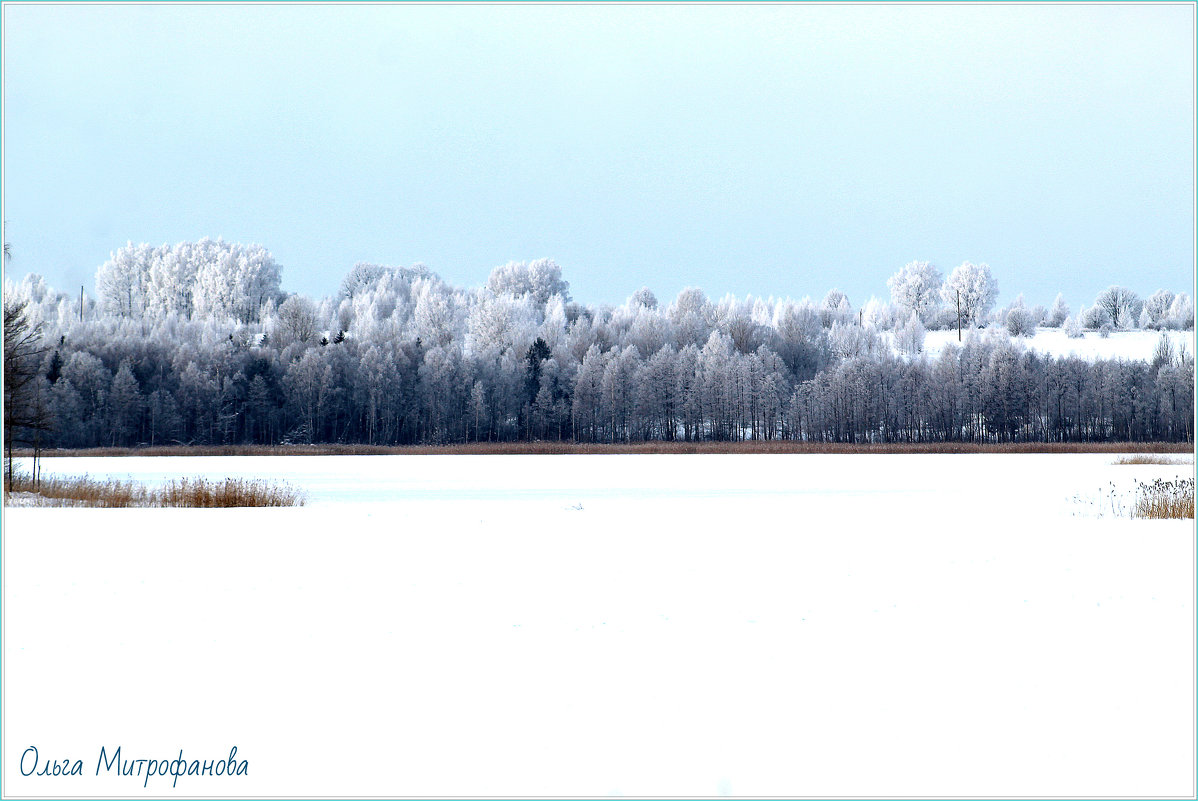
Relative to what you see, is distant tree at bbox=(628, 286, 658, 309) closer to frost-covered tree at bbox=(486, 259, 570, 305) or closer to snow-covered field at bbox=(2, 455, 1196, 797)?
frost-covered tree at bbox=(486, 259, 570, 305)

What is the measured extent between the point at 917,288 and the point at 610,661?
122 metres

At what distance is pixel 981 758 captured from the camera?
5.28 m

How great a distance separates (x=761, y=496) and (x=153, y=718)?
17.1 metres

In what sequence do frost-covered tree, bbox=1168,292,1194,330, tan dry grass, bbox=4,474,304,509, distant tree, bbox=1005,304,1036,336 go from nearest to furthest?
1. tan dry grass, bbox=4,474,304,509
2. frost-covered tree, bbox=1168,292,1194,330
3. distant tree, bbox=1005,304,1036,336

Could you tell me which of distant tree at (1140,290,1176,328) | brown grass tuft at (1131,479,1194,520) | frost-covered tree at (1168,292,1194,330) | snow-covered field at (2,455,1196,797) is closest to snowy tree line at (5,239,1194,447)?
frost-covered tree at (1168,292,1194,330)

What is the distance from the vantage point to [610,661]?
22.7 feet

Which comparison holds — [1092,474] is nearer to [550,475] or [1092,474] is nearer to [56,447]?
[550,475]

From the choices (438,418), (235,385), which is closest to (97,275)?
(235,385)

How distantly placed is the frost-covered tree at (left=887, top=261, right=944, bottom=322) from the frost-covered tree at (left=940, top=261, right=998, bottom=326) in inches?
48.6

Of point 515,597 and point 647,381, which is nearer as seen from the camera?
point 515,597

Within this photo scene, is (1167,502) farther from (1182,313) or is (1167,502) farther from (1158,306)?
(1158,306)

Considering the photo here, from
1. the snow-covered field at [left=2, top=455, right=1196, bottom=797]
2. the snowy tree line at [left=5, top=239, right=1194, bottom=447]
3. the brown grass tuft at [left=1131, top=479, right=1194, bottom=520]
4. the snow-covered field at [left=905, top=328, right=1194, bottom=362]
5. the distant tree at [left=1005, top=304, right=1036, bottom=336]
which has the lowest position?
the snow-covered field at [left=2, top=455, right=1196, bottom=797]

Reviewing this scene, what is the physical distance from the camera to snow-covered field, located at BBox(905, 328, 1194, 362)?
327 feet

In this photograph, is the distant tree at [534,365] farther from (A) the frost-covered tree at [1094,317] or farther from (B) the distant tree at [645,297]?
(A) the frost-covered tree at [1094,317]
